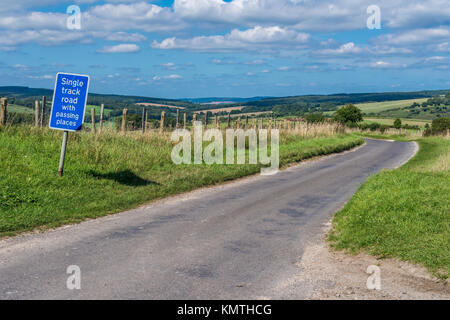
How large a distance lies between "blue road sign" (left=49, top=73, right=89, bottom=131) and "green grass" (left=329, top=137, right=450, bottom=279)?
7.80 m

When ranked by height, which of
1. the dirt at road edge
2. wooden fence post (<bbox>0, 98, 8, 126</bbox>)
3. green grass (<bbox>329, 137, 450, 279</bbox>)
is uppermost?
wooden fence post (<bbox>0, 98, 8, 126</bbox>)

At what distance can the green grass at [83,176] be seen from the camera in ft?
34.7

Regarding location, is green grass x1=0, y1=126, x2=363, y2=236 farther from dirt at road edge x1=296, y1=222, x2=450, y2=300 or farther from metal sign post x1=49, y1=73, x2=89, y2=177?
dirt at road edge x1=296, y1=222, x2=450, y2=300

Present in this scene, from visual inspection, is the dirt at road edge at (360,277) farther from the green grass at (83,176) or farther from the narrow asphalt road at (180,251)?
the green grass at (83,176)

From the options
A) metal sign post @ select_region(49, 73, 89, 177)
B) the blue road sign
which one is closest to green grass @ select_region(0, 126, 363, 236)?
metal sign post @ select_region(49, 73, 89, 177)

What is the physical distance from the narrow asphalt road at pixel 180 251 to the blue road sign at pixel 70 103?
360 cm

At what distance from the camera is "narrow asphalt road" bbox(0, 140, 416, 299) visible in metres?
6.11

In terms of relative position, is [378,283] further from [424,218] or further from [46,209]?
[46,209]

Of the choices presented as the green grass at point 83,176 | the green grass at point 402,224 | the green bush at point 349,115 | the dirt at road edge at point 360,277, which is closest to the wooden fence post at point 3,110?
the green grass at point 83,176

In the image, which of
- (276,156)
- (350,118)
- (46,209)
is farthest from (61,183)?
(350,118)

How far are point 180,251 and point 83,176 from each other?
6.85m

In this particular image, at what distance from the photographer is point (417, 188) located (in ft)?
36.9

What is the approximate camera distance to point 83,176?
1380cm

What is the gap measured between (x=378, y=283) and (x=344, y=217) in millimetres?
3940
